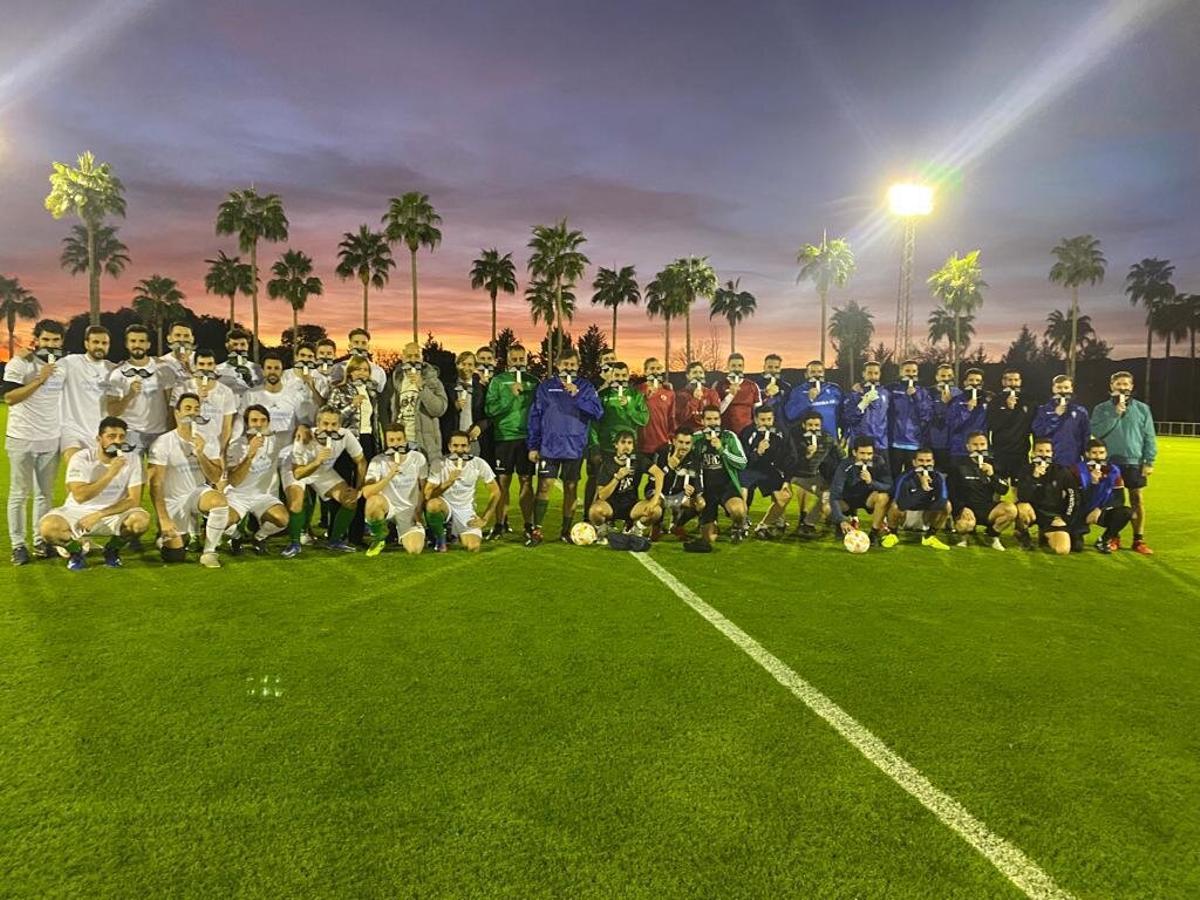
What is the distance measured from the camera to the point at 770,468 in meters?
8.51

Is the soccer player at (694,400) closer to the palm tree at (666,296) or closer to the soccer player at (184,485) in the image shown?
the soccer player at (184,485)

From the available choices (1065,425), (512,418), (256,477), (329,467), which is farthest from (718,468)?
(256,477)

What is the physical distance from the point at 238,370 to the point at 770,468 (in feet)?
20.0

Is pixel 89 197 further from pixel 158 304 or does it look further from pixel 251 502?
pixel 251 502

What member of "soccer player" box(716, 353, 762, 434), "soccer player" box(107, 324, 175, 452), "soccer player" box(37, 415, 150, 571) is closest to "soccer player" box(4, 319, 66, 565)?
"soccer player" box(37, 415, 150, 571)

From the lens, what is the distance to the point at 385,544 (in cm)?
755

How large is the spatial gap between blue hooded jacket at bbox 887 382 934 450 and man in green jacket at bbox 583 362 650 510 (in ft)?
10.4

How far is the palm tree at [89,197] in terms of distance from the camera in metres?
44.8

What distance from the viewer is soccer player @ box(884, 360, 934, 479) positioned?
8742 mm

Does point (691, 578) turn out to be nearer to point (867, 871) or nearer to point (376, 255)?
point (867, 871)

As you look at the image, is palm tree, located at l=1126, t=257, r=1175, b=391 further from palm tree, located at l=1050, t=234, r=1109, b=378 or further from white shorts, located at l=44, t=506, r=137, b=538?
white shorts, located at l=44, t=506, r=137, b=538

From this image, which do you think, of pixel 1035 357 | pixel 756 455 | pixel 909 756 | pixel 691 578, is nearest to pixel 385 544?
pixel 691 578

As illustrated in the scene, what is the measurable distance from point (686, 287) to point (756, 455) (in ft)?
177

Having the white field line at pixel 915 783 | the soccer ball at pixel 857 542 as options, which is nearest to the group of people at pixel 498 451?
the soccer ball at pixel 857 542
